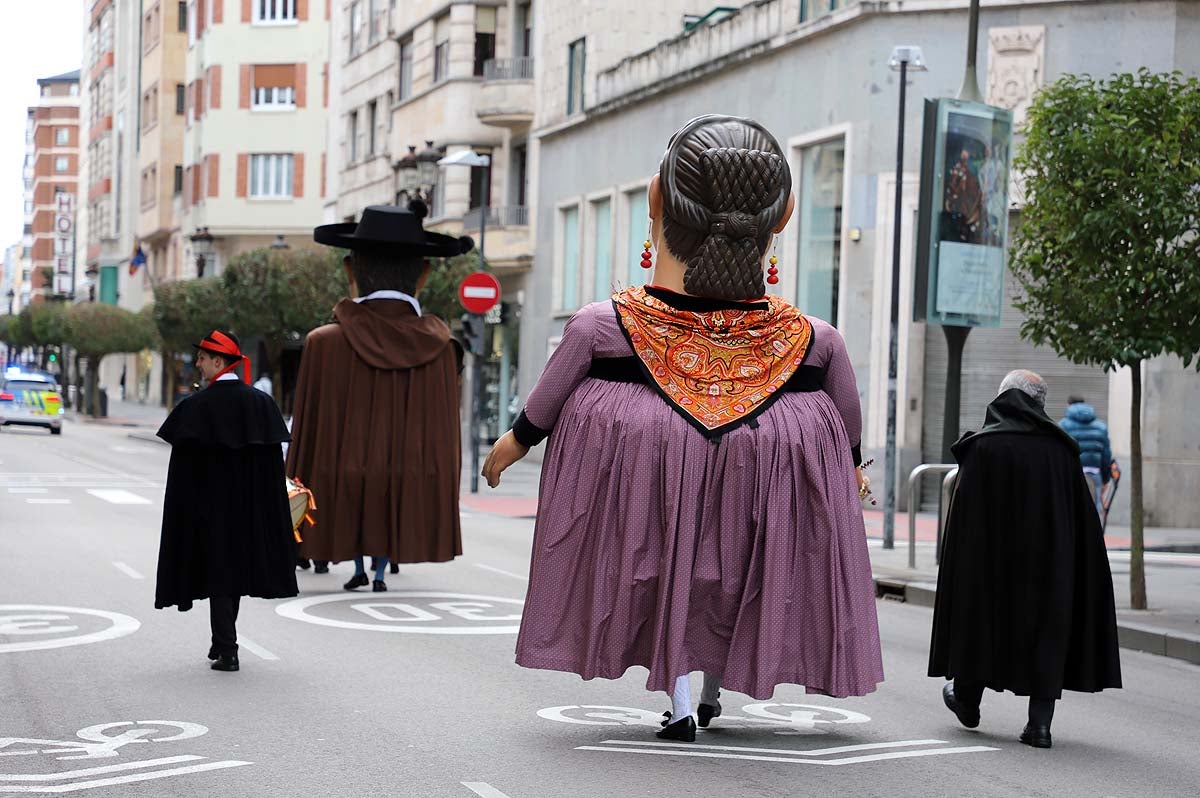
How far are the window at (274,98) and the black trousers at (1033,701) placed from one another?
197 ft

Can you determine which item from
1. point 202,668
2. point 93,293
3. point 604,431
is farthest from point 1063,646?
point 93,293

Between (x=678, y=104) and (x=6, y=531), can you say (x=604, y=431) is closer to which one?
(x=6, y=531)

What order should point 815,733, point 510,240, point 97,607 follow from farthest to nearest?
point 510,240 < point 97,607 < point 815,733

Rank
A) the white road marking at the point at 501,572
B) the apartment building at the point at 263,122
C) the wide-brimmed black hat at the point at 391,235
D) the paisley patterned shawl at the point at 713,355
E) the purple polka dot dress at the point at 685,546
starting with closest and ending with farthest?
the purple polka dot dress at the point at 685,546 < the paisley patterned shawl at the point at 713,355 < the wide-brimmed black hat at the point at 391,235 < the white road marking at the point at 501,572 < the apartment building at the point at 263,122

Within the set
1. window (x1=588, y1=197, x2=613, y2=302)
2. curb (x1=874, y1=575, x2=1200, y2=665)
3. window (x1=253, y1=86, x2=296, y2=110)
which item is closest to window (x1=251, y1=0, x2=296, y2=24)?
window (x1=253, y1=86, x2=296, y2=110)

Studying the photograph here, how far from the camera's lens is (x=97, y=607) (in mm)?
11578

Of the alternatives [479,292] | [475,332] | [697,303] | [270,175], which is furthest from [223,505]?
[270,175]

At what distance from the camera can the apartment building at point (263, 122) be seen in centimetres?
6525

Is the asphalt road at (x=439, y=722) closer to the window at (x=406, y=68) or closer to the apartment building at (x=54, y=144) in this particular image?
the window at (x=406, y=68)

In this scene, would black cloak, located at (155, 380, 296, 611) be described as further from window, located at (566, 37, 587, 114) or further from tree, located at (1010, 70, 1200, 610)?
window, located at (566, 37, 587, 114)

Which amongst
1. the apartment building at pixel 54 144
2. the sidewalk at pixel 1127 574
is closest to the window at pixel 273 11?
the sidewalk at pixel 1127 574

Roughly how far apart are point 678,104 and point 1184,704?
22.4 meters

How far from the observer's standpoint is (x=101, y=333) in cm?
6588

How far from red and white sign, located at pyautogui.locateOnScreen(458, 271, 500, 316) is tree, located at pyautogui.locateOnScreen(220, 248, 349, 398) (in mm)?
16833
